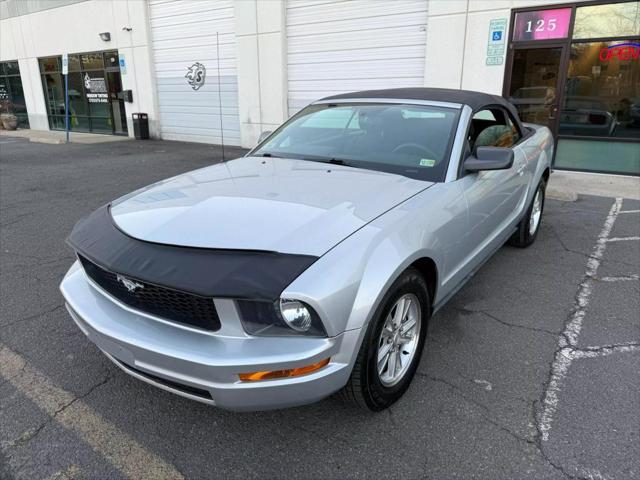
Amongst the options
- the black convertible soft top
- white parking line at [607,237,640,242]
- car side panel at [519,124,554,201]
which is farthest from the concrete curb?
the black convertible soft top

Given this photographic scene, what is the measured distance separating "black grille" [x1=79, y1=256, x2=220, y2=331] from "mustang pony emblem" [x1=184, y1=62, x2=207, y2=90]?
13.5m

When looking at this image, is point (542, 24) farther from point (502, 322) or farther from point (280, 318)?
point (280, 318)

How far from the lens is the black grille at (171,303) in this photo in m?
2.03

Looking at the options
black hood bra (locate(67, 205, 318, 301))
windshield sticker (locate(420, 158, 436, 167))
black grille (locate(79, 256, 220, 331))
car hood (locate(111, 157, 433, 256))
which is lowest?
black grille (locate(79, 256, 220, 331))

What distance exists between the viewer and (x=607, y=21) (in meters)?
8.44

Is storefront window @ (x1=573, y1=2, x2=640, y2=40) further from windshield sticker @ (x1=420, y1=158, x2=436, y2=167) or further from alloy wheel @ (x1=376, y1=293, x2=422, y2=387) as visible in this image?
alloy wheel @ (x1=376, y1=293, x2=422, y2=387)

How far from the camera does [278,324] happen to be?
6.49 feet

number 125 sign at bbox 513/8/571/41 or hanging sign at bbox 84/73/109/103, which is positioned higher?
number 125 sign at bbox 513/8/571/41

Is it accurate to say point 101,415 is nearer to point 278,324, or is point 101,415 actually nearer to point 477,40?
point 278,324

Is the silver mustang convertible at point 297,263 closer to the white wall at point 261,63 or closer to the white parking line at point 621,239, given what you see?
the white parking line at point 621,239

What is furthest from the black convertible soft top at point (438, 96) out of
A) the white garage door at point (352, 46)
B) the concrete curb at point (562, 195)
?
the white garage door at point (352, 46)

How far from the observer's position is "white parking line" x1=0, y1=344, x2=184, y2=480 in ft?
7.23

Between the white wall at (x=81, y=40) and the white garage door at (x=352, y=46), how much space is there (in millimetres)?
6148

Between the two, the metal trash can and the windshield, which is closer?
the windshield
